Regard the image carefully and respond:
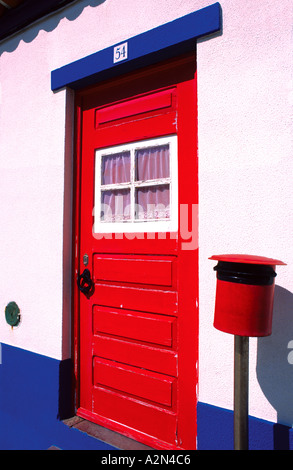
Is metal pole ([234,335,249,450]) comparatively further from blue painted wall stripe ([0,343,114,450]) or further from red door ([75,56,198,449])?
blue painted wall stripe ([0,343,114,450])

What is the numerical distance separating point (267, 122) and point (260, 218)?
0.53 metres

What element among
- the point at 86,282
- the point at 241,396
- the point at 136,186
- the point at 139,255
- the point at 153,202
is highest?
the point at 136,186

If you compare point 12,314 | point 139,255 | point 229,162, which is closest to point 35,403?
point 12,314

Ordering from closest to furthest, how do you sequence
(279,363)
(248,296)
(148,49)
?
(248,296)
(279,363)
(148,49)

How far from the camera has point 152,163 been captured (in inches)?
89.6

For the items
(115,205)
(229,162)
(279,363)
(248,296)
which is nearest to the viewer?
(248,296)

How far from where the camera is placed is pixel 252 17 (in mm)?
1774

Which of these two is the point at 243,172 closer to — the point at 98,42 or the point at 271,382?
the point at 271,382

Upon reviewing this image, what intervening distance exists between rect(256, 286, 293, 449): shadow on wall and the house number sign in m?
1.89

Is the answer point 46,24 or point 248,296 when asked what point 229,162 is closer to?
point 248,296

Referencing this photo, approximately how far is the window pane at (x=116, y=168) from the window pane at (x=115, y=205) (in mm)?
94

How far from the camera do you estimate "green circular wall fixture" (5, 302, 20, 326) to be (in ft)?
9.10

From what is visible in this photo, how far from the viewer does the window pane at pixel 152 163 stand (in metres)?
2.22

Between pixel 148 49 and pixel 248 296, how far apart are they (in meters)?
1.77
